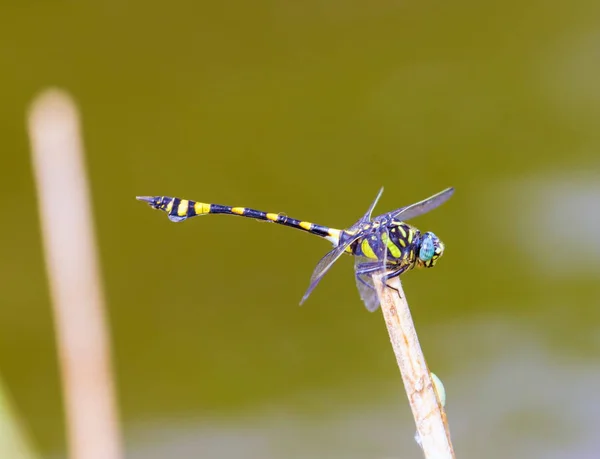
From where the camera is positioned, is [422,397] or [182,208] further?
[182,208]

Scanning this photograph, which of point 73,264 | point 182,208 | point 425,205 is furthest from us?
point 73,264

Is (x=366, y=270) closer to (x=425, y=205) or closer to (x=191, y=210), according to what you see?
(x=425, y=205)

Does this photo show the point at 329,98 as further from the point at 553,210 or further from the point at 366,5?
the point at 553,210

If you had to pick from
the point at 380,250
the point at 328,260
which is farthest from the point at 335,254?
the point at 380,250

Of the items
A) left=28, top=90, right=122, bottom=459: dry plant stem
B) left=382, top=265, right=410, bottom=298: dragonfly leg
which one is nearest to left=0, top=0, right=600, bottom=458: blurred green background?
left=28, top=90, right=122, bottom=459: dry plant stem

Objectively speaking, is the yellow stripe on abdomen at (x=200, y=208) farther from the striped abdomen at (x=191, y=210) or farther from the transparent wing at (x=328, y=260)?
the transparent wing at (x=328, y=260)

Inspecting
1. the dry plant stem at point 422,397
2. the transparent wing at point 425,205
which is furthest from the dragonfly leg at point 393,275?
the transparent wing at point 425,205
